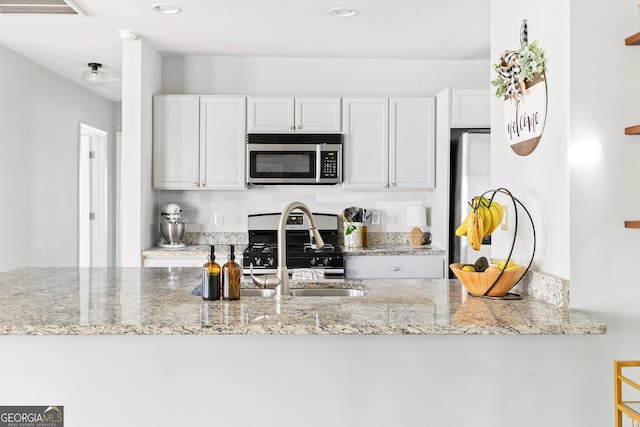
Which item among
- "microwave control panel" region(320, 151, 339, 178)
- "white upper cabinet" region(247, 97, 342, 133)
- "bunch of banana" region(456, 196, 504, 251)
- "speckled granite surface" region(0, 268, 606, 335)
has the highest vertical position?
"white upper cabinet" region(247, 97, 342, 133)

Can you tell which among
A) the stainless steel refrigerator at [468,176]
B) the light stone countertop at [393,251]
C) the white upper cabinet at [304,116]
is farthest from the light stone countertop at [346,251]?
the white upper cabinet at [304,116]

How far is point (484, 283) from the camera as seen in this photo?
2076mm

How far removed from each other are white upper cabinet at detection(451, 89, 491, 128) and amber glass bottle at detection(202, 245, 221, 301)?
2.87 meters

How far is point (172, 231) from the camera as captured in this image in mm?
4633

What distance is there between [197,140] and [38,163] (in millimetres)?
1500

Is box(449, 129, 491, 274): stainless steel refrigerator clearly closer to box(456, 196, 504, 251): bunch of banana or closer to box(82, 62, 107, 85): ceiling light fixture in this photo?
box(456, 196, 504, 251): bunch of banana

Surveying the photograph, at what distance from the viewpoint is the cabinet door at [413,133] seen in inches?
184

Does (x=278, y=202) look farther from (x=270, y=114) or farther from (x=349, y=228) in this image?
(x=270, y=114)

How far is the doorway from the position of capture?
253 inches

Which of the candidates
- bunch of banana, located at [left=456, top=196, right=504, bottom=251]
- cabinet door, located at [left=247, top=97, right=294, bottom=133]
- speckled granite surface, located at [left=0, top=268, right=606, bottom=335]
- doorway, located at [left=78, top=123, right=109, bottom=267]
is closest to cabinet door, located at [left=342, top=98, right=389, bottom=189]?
cabinet door, located at [left=247, top=97, right=294, bottom=133]

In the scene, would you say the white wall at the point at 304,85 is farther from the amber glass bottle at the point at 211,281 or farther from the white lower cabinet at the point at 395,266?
the amber glass bottle at the point at 211,281

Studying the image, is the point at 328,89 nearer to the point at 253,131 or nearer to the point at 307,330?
the point at 253,131

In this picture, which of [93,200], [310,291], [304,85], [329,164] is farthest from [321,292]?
[93,200]

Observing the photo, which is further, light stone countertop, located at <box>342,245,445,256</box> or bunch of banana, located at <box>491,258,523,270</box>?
light stone countertop, located at <box>342,245,445,256</box>
